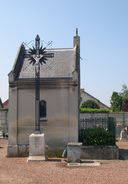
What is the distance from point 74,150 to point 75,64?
6340 mm

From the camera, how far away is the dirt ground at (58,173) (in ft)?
49.6

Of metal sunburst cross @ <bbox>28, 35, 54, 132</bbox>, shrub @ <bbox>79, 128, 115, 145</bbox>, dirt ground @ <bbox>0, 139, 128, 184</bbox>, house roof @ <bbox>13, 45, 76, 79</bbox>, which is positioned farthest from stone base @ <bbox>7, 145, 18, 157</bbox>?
house roof @ <bbox>13, 45, 76, 79</bbox>

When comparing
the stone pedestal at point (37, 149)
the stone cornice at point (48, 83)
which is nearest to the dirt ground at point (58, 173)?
the stone pedestal at point (37, 149)

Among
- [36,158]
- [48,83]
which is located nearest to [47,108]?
[48,83]

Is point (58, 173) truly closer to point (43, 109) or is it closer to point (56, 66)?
point (43, 109)

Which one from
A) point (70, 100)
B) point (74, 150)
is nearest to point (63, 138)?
point (70, 100)

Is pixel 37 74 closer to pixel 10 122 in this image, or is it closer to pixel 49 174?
pixel 10 122

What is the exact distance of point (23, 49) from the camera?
27094 mm

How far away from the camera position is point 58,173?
55.9 ft

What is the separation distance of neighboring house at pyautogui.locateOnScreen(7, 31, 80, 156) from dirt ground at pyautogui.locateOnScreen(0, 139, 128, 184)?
3447 millimetres

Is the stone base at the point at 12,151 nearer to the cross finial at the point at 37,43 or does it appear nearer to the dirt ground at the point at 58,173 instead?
the dirt ground at the point at 58,173

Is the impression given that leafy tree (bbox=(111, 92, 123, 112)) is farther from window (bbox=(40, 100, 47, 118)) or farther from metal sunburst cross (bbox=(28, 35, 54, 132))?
metal sunburst cross (bbox=(28, 35, 54, 132))

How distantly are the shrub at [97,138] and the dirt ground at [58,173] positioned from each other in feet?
8.18

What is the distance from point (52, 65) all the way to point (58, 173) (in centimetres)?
979
